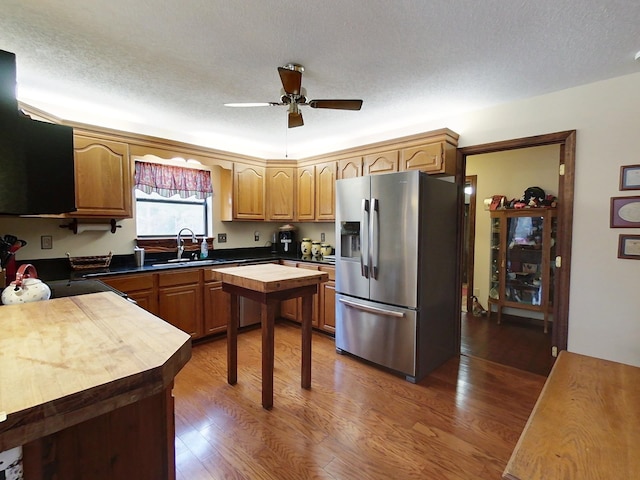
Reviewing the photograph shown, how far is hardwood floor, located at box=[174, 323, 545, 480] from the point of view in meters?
1.68

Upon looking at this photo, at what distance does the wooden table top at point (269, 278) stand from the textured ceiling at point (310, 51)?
1.49m

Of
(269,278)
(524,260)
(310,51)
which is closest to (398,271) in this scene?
(269,278)

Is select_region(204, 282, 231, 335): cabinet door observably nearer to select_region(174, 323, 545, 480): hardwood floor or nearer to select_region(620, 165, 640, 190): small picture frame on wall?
select_region(174, 323, 545, 480): hardwood floor

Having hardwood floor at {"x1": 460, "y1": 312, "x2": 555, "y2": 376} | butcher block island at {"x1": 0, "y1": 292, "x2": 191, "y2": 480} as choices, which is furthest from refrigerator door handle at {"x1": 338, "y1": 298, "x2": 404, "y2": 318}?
butcher block island at {"x1": 0, "y1": 292, "x2": 191, "y2": 480}

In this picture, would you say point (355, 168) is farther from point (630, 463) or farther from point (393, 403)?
point (630, 463)

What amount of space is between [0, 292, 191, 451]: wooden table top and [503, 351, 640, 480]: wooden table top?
2.86 ft

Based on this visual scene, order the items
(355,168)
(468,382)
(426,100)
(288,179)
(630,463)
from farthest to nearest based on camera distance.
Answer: (288,179) → (355,168) → (426,100) → (468,382) → (630,463)

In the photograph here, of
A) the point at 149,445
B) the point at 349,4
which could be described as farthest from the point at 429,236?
the point at 149,445

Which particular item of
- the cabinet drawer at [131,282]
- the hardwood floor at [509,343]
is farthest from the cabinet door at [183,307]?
the hardwood floor at [509,343]

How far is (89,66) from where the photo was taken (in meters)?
2.18

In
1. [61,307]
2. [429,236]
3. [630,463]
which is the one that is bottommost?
[630,463]

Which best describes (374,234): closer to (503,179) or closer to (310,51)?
(310,51)

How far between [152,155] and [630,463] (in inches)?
151

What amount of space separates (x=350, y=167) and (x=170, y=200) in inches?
87.1
